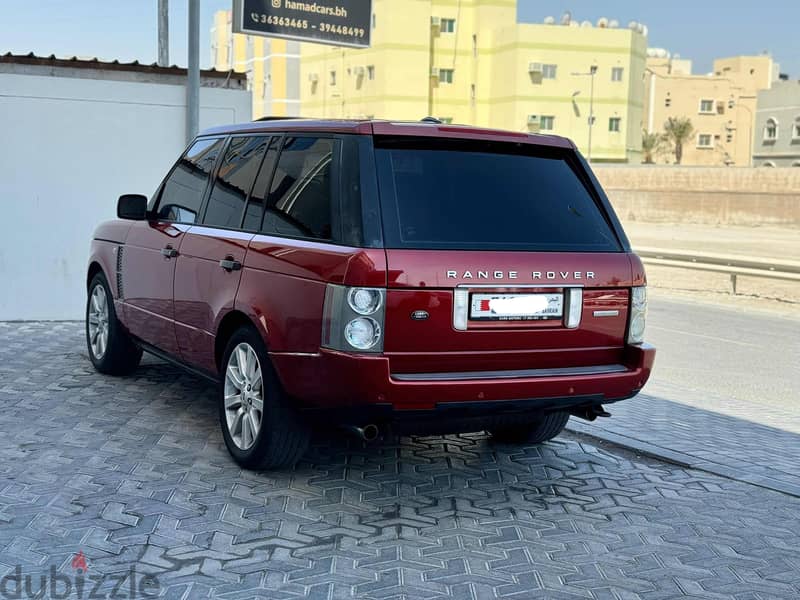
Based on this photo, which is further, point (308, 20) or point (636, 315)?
point (308, 20)

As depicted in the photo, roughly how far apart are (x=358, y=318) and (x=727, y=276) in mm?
20902

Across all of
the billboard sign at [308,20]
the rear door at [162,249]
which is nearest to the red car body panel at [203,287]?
the rear door at [162,249]

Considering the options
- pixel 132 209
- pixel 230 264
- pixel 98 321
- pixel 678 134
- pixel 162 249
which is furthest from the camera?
pixel 678 134

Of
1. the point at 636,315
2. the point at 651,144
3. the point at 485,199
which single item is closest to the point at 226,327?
the point at 485,199

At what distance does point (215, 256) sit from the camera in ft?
19.7

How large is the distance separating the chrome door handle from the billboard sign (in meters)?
7.65

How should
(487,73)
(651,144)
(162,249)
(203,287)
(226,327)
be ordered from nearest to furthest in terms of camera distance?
(226,327) < (203,287) < (162,249) < (487,73) < (651,144)

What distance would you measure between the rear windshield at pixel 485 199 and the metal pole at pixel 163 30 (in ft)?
38.2

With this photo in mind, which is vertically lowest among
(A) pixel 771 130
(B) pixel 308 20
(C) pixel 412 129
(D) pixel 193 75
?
(C) pixel 412 129

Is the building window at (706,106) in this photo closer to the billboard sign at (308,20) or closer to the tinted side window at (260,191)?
the billboard sign at (308,20)

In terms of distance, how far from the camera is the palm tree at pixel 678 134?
121000 mm

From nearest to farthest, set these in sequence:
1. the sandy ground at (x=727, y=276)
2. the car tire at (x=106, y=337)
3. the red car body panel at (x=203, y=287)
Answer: the red car body panel at (x=203, y=287), the car tire at (x=106, y=337), the sandy ground at (x=727, y=276)

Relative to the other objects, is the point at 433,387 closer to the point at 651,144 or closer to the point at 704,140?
the point at 651,144

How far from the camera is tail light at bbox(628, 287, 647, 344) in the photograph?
5465mm
